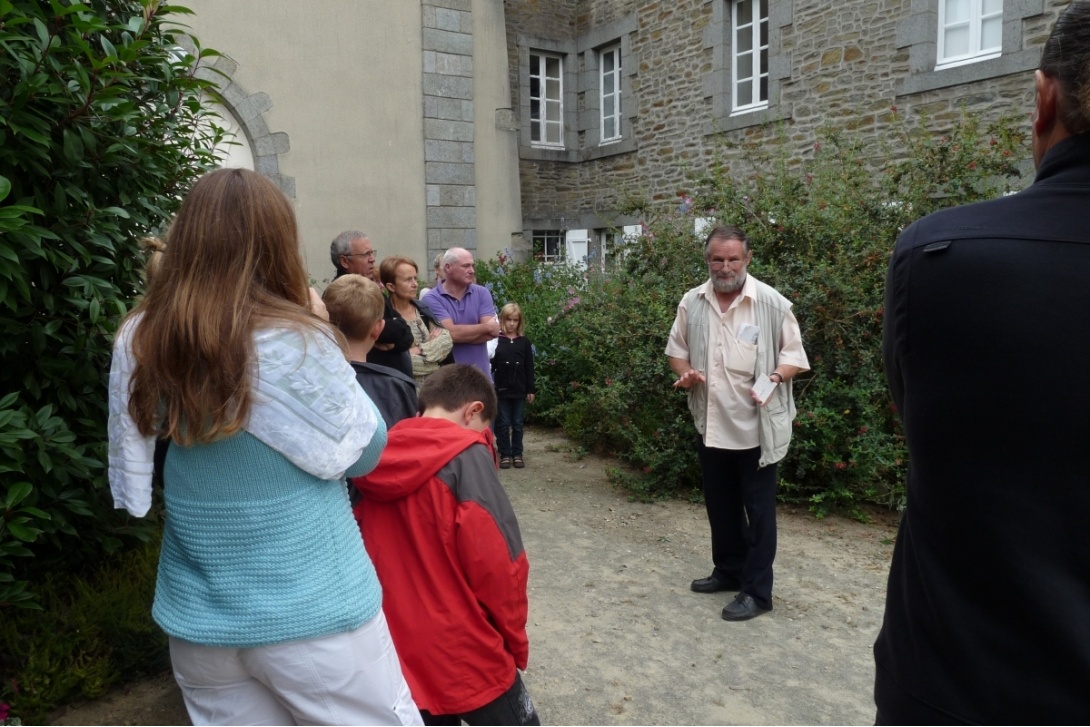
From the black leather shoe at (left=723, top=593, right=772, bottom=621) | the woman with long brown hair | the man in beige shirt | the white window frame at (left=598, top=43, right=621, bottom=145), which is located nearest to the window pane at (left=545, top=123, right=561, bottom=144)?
the white window frame at (left=598, top=43, right=621, bottom=145)

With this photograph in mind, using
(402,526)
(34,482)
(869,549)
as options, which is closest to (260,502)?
(402,526)

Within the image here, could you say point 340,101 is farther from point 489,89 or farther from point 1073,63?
point 1073,63

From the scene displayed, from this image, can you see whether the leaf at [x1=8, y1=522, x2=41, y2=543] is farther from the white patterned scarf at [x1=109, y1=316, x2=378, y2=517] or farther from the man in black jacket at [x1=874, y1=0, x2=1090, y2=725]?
the man in black jacket at [x1=874, y1=0, x2=1090, y2=725]

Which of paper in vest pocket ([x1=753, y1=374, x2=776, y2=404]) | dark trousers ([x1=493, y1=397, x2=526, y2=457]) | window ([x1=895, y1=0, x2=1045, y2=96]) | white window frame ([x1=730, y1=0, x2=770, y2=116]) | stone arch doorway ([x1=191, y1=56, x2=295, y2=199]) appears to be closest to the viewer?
paper in vest pocket ([x1=753, y1=374, x2=776, y2=404])

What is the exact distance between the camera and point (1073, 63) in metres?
1.22

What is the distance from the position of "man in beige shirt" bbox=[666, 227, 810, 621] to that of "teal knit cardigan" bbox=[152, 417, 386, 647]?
9.20ft

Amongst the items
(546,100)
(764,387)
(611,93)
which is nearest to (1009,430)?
(764,387)

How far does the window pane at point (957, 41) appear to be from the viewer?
10367 millimetres

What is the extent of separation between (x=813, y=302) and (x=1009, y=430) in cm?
531

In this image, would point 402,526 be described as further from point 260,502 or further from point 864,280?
point 864,280

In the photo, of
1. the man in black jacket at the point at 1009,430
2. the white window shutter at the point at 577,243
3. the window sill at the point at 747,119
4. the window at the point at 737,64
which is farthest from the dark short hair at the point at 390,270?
the white window shutter at the point at 577,243

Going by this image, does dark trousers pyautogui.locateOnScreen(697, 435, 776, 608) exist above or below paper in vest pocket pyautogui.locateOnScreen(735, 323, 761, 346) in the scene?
below

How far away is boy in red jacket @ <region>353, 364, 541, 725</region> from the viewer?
2.45m

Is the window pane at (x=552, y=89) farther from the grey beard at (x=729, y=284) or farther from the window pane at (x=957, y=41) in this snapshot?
the grey beard at (x=729, y=284)
